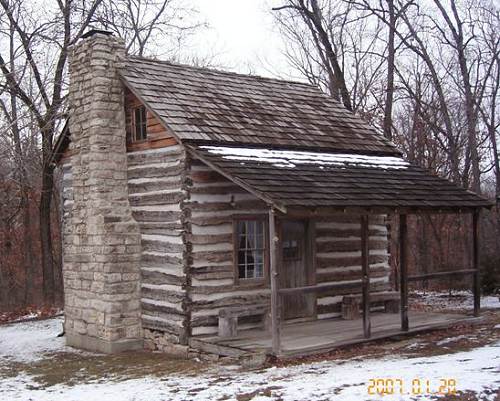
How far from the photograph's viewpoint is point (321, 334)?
12.4 metres

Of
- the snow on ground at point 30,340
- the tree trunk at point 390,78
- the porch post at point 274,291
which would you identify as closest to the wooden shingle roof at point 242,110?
the porch post at point 274,291

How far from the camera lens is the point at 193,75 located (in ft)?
49.8


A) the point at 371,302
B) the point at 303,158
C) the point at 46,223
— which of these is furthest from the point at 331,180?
the point at 46,223

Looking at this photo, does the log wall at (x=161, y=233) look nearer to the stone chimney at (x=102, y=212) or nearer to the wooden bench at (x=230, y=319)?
the stone chimney at (x=102, y=212)

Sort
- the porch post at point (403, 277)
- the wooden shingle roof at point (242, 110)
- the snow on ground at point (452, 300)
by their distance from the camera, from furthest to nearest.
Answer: the snow on ground at point (452, 300), the wooden shingle roof at point (242, 110), the porch post at point (403, 277)

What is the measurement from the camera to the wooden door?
13.8 meters

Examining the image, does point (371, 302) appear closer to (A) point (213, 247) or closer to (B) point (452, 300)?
(A) point (213, 247)

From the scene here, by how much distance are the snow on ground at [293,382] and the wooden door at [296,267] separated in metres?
3.17

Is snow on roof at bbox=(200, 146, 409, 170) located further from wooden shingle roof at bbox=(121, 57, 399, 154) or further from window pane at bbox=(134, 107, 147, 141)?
window pane at bbox=(134, 107, 147, 141)

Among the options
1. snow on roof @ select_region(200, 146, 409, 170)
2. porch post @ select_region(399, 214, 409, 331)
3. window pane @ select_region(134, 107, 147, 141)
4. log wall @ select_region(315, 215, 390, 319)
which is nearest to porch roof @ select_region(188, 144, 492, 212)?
snow on roof @ select_region(200, 146, 409, 170)

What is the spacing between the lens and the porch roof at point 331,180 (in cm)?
1131

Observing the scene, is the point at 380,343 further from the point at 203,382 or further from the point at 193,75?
the point at 193,75

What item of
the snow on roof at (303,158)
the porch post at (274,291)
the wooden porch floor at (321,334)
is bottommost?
the wooden porch floor at (321,334)

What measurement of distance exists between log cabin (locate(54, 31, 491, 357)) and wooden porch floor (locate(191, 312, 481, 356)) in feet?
0.12
